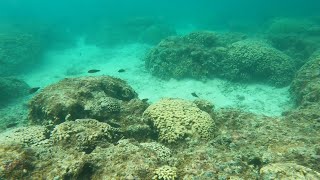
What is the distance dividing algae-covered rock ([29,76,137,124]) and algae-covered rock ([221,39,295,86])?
9.91 meters

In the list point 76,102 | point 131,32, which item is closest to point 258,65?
point 76,102

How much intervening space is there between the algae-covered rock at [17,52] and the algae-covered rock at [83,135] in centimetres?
1965

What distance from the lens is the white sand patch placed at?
1391 cm

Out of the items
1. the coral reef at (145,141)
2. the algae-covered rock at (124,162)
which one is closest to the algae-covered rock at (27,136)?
the coral reef at (145,141)

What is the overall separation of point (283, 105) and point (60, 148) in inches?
457

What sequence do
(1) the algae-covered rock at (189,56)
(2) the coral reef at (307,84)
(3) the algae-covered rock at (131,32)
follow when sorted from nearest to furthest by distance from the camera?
1. (2) the coral reef at (307,84)
2. (1) the algae-covered rock at (189,56)
3. (3) the algae-covered rock at (131,32)

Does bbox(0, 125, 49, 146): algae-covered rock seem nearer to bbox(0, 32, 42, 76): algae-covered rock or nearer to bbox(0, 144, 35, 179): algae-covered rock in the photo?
bbox(0, 144, 35, 179): algae-covered rock

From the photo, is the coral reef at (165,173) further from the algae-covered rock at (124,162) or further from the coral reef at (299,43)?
the coral reef at (299,43)

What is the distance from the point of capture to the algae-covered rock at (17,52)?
22172mm

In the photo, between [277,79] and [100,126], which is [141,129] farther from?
[277,79]

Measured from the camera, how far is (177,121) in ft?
21.9

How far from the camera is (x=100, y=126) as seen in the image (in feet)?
18.0

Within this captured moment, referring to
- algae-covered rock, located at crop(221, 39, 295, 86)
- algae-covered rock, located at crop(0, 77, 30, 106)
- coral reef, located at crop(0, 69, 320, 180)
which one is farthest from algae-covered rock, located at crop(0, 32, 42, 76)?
algae-covered rock, located at crop(221, 39, 295, 86)

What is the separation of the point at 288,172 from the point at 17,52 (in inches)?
976
